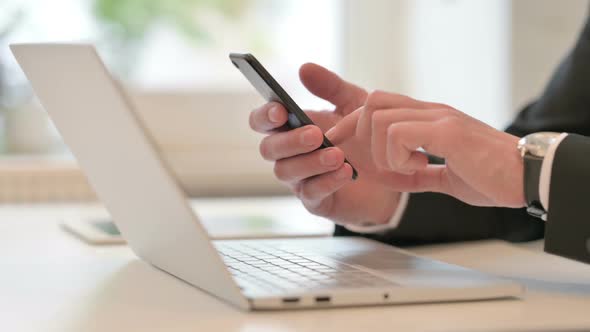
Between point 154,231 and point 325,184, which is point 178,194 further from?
point 325,184

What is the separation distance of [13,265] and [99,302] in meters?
0.26

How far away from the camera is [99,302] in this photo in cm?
68

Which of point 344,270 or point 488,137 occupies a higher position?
point 488,137

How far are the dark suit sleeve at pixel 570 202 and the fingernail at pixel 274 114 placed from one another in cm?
28

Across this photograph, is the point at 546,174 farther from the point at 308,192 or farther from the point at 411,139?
the point at 308,192

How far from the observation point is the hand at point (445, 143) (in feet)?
2.42

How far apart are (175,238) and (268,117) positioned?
0.23 meters

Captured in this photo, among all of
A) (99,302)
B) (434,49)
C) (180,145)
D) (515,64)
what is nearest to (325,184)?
(99,302)

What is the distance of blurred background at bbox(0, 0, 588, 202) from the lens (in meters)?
2.28

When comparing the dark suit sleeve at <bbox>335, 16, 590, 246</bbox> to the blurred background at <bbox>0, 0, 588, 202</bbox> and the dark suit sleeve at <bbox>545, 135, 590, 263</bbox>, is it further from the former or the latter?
the blurred background at <bbox>0, 0, 588, 202</bbox>

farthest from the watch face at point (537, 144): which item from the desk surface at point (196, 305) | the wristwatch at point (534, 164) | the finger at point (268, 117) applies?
the finger at point (268, 117)

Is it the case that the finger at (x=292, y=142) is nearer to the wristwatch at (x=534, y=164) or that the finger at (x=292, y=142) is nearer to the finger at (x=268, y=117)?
the finger at (x=268, y=117)

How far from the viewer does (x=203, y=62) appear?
2.53 meters

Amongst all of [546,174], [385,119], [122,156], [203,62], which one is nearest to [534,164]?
[546,174]
